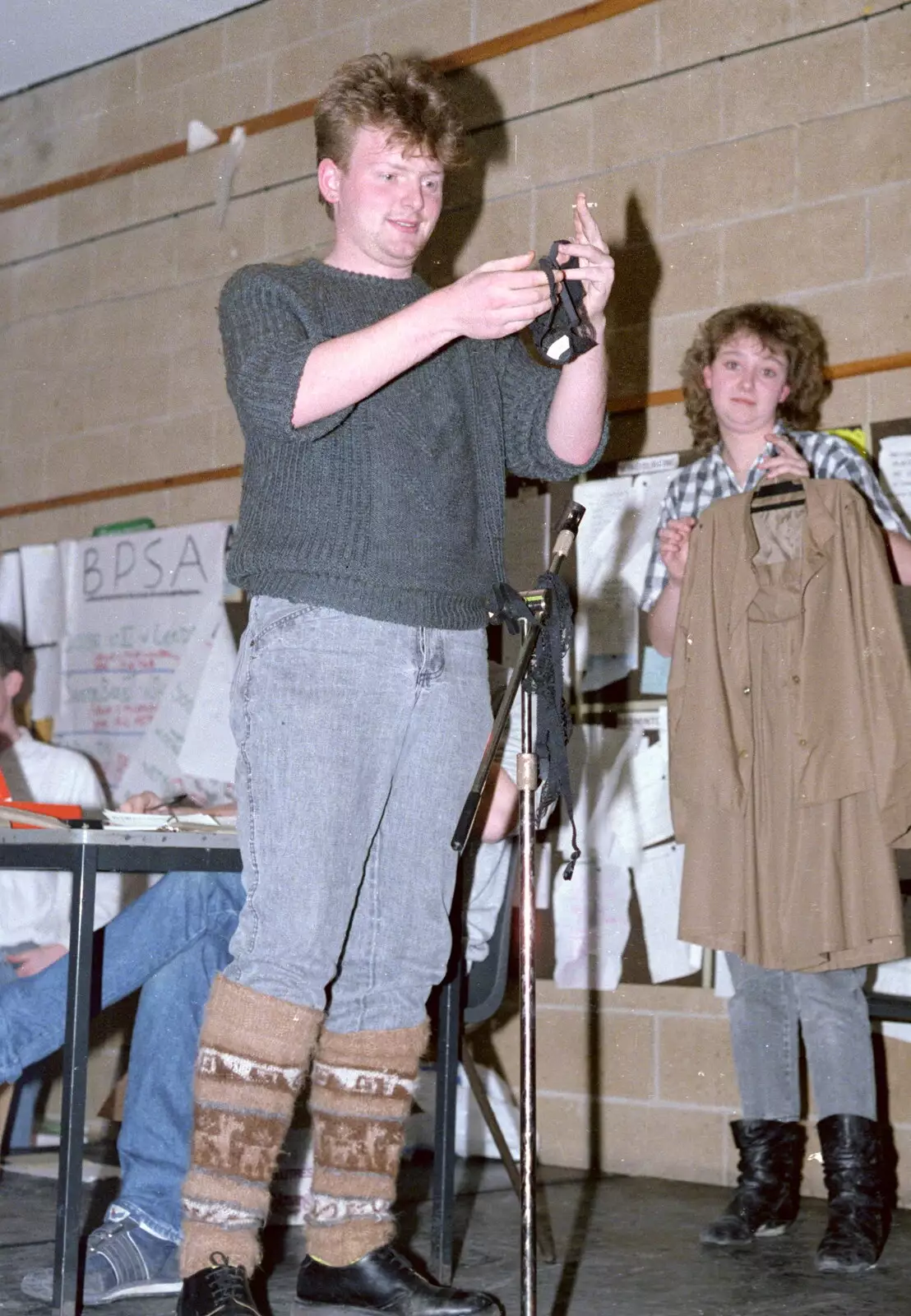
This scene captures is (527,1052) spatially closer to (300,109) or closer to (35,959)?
(35,959)

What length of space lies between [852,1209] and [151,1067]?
1088 mm

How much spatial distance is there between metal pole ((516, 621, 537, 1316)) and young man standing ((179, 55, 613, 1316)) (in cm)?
25

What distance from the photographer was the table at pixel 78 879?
1786 mm

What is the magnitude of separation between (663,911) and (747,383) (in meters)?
1.17

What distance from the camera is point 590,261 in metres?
1.62

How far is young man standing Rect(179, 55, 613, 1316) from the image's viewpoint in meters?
1.66

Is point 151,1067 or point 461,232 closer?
point 151,1067

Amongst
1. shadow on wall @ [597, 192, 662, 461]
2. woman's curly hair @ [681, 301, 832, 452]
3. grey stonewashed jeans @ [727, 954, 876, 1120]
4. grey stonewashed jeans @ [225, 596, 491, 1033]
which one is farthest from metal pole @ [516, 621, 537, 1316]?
shadow on wall @ [597, 192, 662, 461]

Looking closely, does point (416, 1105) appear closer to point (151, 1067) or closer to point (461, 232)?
point (151, 1067)

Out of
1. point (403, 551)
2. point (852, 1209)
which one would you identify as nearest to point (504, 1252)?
point (852, 1209)

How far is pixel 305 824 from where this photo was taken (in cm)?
168

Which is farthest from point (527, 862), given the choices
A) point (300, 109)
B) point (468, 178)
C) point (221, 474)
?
point (300, 109)

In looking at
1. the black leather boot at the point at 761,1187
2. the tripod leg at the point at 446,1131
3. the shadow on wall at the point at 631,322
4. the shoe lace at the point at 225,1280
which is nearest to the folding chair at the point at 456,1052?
the tripod leg at the point at 446,1131

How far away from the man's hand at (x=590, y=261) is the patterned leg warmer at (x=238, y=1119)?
2.83ft
